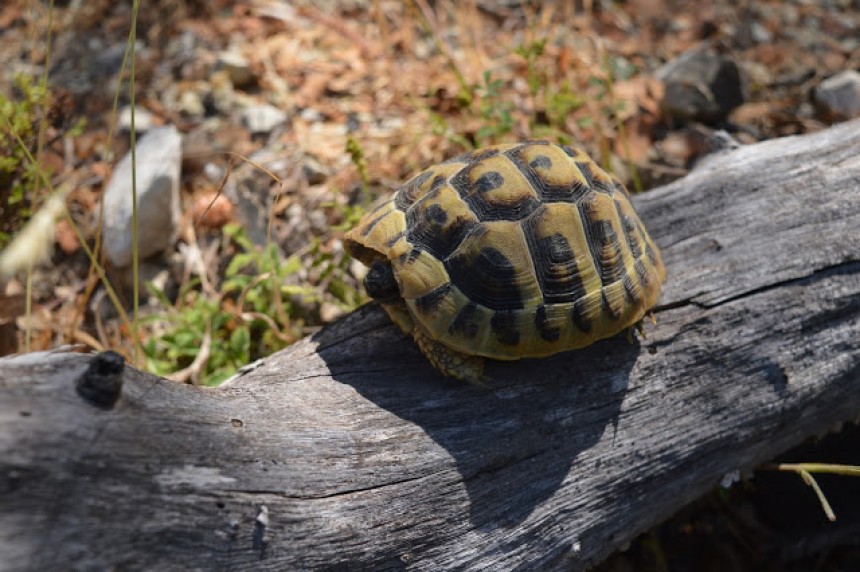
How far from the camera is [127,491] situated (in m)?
1.72

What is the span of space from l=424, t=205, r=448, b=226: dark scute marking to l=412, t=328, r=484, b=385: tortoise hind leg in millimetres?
362

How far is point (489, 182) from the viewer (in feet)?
7.81

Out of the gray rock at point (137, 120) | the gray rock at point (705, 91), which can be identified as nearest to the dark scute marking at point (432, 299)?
the gray rock at point (137, 120)

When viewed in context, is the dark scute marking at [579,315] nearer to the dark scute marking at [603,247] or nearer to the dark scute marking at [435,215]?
the dark scute marking at [603,247]

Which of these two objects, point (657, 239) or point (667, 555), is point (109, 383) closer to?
point (657, 239)

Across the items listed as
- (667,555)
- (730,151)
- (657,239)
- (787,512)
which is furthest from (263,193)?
(787,512)

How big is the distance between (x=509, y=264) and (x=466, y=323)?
0.77 ft

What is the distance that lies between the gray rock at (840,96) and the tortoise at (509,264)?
2.60 m

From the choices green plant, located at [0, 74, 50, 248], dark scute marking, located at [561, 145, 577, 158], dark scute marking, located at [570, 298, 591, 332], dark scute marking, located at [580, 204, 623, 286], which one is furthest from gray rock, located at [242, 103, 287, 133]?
dark scute marking, located at [570, 298, 591, 332]

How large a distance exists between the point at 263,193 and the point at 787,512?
9.97ft

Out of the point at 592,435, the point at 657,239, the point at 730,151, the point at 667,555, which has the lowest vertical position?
the point at 667,555

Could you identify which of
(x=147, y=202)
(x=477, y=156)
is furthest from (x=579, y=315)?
(x=147, y=202)

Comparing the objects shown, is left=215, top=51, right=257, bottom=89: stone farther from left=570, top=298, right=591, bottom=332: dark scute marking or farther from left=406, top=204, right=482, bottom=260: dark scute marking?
left=570, top=298, right=591, bottom=332: dark scute marking

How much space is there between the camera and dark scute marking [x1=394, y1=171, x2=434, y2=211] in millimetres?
2564
